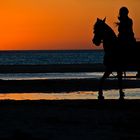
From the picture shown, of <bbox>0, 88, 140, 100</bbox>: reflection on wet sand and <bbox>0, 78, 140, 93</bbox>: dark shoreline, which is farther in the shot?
<bbox>0, 78, 140, 93</bbox>: dark shoreline

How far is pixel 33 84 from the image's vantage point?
1129 inches

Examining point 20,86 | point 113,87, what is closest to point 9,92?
point 20,86
